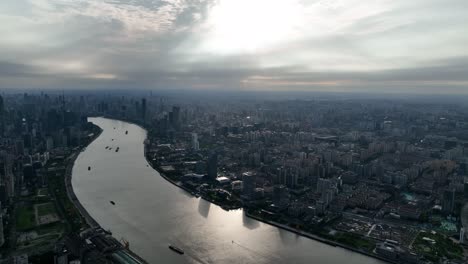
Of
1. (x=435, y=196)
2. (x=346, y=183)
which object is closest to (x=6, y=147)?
(x=346, y=183)

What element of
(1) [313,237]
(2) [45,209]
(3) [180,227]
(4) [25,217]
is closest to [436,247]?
(1) [313,237]

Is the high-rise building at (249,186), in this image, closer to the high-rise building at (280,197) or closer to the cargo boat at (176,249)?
the high-rise building at (280,197)

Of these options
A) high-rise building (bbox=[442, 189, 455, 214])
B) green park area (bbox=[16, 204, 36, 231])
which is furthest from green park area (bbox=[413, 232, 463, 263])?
green park area (bbox=[16, 204, 36, 231])

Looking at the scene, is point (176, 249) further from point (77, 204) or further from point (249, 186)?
point (77, 204)

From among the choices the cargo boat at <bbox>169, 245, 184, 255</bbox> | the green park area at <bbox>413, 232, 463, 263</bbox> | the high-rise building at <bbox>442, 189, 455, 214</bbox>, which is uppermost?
the high-rise building at <bbox>442, 189, 455, 214</bbox>

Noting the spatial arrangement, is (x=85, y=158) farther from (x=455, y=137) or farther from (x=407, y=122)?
(x=407, y=122)

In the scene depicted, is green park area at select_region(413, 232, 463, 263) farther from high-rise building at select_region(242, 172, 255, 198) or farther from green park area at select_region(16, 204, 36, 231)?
green park area at select_region(16, 204, 36, 231)
